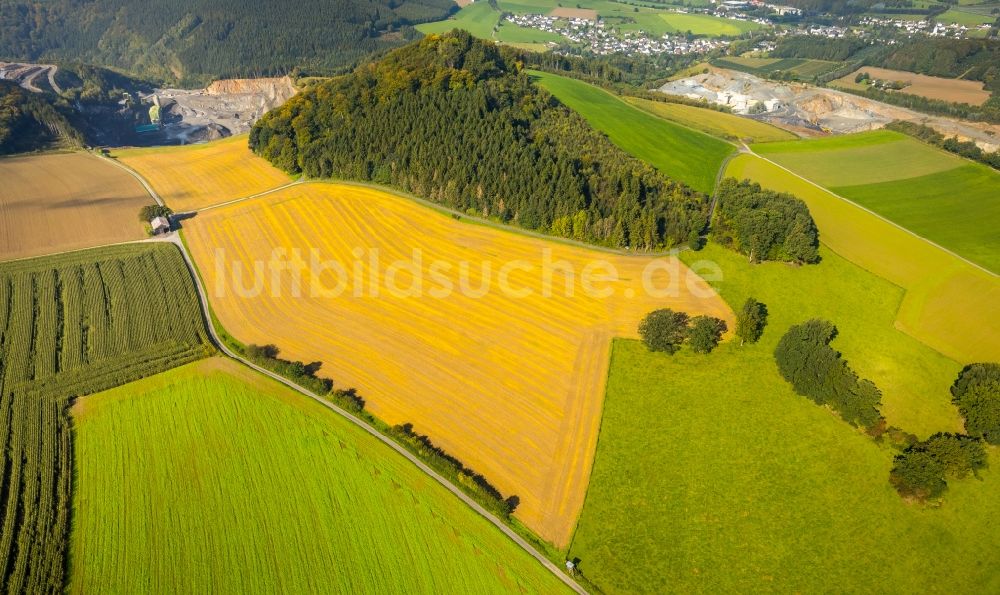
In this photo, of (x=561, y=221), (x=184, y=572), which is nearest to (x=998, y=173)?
(x=561, y=221)

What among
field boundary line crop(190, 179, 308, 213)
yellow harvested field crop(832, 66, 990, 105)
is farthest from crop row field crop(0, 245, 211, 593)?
yellow harvested field crop(832, 66, 990, 105)

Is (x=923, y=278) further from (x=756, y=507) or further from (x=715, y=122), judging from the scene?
(x=715, y=122)

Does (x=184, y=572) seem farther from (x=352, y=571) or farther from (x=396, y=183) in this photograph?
(x=396, y=183)

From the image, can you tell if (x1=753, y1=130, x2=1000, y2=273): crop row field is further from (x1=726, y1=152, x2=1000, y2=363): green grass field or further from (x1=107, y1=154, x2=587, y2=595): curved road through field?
(x1=107, y1=154, x2=587, y2=595): curved road through field

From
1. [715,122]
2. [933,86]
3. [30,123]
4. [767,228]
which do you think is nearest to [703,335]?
[767,228]

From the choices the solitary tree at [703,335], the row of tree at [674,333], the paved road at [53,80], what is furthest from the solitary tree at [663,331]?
the paved road at [53,80]
